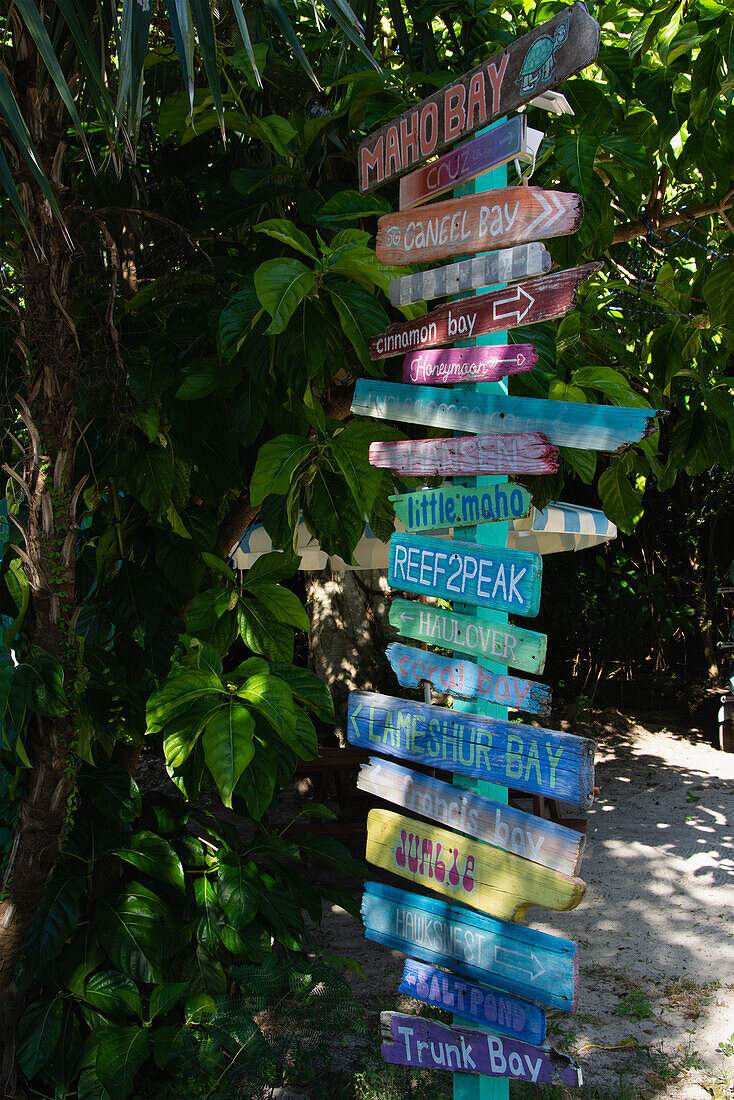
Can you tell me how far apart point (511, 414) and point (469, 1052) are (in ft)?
3.87

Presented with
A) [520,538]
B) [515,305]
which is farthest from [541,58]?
[520,538]

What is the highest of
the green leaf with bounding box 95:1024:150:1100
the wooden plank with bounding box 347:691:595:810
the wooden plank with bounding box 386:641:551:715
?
the wooden plank with bounding box 386:641:551:715

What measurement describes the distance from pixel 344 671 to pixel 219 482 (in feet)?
13.0

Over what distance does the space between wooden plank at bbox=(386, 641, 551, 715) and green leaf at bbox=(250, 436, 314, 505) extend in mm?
418

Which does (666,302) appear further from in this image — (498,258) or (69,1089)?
(69,1089)

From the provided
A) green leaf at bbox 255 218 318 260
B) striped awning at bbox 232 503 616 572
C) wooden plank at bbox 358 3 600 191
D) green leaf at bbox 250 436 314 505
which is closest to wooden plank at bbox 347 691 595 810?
green leaf at bbox 250 436 314 505

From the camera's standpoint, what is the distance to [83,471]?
2.44 meters

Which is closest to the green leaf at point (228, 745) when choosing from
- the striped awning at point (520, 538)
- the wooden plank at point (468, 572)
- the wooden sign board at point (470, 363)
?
the wooden plank at point (468, 572)

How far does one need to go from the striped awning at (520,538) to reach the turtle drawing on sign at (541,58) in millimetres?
2716

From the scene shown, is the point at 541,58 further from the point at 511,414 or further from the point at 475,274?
the point at 511,414

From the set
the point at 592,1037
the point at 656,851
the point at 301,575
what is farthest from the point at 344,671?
the point at 592,1037

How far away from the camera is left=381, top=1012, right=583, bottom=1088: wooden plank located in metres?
1.55

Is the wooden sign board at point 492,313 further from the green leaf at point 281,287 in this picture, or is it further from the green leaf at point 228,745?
the green leaf at point 228,745

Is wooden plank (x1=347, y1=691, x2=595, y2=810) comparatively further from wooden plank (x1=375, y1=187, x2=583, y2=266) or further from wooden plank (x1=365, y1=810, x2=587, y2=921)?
wooden plank (x1=375, y1=187, x2=583, y2=266)
